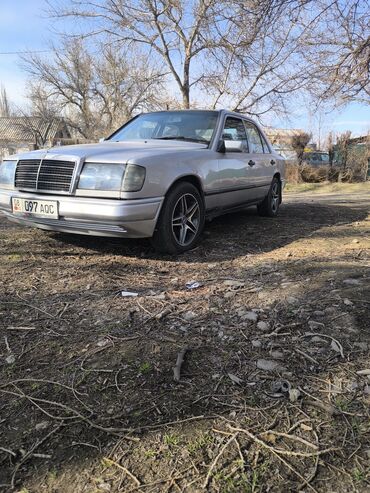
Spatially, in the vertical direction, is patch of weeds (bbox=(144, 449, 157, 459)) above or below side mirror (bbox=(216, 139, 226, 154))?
below

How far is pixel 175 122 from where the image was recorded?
220 inches

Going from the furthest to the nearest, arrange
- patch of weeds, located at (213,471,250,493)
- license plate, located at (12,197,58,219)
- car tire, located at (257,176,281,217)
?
1. car tire, located at (257,176,281,217)
2. license plate, located at (12,197,58,219)
3. patch of weeds, located at (213,471,250,493)

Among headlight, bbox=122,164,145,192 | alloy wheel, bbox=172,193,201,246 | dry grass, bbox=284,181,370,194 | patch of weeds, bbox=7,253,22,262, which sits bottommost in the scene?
dry grass, bbox=284,181,370,194

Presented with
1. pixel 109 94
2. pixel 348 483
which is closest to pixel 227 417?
pixel 348 483

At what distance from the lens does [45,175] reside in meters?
4.20

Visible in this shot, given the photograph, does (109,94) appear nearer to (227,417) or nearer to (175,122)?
(175,122)

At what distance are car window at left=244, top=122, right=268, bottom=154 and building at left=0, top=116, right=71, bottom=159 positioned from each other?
114ft

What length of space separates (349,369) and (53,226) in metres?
2.98

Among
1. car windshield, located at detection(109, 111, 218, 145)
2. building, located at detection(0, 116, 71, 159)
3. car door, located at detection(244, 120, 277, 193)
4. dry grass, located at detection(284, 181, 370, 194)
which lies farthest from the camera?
building, located at detection(0, 116, 71, 159)

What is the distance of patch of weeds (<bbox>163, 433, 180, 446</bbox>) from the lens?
1.76m

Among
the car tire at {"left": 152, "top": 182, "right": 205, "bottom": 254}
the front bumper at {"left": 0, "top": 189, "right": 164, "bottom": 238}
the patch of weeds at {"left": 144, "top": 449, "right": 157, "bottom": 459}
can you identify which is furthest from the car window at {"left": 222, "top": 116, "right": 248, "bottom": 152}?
the patch of weeds at {"left": 144, "top": 449, "right": 157, "bottom": 459}

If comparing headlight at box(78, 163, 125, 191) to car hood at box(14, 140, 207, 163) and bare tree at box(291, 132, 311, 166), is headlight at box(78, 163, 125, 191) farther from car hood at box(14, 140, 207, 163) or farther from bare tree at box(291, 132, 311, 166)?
bare tree at box(291, 132, 311, 166)

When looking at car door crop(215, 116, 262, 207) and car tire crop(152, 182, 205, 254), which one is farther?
car door crop(215, 116, 262, 207)

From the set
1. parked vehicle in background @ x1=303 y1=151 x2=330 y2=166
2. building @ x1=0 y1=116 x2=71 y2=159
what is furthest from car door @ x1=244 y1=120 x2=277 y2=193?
building @ x1=0 y1=116 x2=71 y2=159
